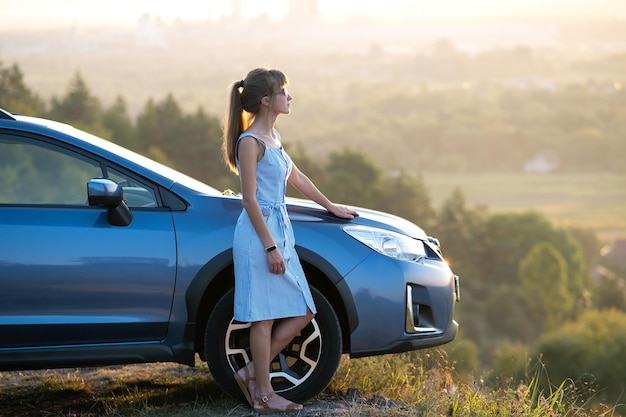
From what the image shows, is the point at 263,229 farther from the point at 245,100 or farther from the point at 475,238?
the point at 475,238

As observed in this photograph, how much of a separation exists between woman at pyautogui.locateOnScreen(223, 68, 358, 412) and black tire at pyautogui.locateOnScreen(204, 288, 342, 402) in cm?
12

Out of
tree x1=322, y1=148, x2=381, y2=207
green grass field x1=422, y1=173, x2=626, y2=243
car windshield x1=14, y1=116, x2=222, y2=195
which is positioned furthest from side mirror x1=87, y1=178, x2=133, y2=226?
green grass field x1=422, y1=173, x2=626, y2=243

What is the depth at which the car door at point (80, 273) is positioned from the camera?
3.95m

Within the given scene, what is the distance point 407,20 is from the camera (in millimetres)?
159875

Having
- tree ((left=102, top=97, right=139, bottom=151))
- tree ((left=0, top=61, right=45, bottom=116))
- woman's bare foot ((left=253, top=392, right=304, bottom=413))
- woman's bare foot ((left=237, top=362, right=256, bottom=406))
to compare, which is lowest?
woman's bare foot ((left=253, top=392, right=304, bottom=413))

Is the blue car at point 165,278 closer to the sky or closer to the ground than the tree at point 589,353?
closer to the sky

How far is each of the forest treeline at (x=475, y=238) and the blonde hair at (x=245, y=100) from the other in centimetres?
5434

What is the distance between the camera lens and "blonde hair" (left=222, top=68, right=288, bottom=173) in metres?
3.98

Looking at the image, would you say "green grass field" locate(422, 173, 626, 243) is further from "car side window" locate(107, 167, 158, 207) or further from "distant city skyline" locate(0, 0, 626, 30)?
"car side window" locate(107, 167, 158, 207)

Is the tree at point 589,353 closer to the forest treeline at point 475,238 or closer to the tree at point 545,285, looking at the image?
the forest treeline at point 475,238

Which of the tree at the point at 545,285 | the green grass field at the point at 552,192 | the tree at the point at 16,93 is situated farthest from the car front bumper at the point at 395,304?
the green grass field at the point at 552,192

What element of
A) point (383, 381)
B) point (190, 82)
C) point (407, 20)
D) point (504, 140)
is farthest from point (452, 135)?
point (383, 381)

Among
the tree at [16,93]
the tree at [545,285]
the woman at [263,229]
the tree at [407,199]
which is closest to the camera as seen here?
the woman at [263,229]

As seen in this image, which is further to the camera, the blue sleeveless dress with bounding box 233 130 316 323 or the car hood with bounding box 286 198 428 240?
the car hood with bounding box 286 198 428 240
